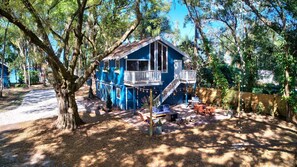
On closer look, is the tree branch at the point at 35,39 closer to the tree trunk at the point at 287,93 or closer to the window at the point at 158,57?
the window at the point at 158,57

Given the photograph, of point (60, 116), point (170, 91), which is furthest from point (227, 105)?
point (60, 116)

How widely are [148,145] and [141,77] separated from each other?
308 inches

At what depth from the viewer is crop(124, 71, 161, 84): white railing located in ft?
54.9

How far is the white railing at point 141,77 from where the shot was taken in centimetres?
1673

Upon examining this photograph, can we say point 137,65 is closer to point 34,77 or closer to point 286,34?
Result: point 286,34

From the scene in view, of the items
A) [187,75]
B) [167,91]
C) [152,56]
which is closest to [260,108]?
[187,75]

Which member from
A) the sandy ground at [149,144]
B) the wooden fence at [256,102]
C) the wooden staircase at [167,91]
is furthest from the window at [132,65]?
the wooden fence at [256,102]

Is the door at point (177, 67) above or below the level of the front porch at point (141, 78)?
above

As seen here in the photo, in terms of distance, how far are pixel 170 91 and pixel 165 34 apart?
23636 millimetres

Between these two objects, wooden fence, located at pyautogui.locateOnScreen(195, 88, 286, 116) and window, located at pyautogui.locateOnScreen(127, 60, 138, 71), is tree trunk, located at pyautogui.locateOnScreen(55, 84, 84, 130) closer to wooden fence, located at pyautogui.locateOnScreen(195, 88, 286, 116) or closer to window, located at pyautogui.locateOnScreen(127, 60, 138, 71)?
window, located at pyautogui.locateOnScreen(127, 60, 138, 71)

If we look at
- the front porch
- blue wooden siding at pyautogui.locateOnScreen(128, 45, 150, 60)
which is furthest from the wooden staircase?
blue wooden siding at pyautogui.locateOnScreen(128, 45, 150, 60)

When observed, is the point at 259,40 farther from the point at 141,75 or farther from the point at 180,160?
the point at 180,160

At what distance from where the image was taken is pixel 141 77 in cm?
1712

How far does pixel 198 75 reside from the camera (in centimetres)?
2550
